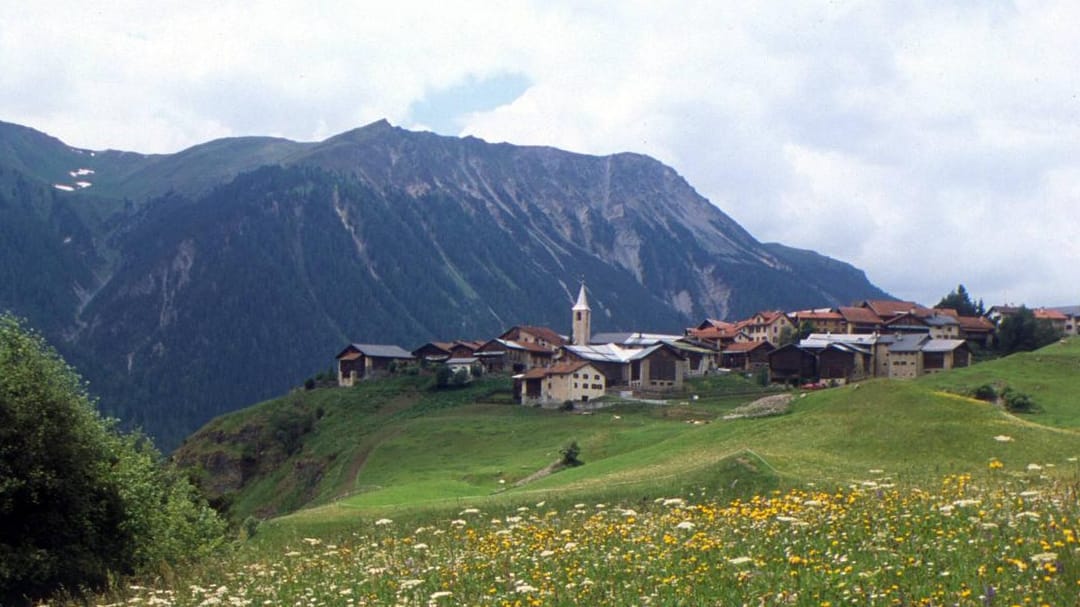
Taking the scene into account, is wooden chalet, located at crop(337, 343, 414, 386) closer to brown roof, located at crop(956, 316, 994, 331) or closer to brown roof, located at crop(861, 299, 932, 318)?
brown roof, located at crop(861, 299, 932, 318)

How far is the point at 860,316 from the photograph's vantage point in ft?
449

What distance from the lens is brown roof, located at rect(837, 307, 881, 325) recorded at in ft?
443

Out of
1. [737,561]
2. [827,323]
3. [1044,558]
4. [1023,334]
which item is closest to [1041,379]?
[1023,334]

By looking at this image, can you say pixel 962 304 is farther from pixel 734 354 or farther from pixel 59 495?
→ pixel 59 495

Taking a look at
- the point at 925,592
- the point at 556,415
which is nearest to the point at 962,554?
the point at 925,592

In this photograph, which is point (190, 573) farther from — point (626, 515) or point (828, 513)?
point (828, 513)

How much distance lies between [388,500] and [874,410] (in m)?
24.2

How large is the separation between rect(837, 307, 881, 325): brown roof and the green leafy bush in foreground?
11715cm

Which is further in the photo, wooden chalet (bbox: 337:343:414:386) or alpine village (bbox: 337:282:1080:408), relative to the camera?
wooden chalet (bbox: 337:343:414:386)

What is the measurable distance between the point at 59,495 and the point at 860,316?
4863 inches

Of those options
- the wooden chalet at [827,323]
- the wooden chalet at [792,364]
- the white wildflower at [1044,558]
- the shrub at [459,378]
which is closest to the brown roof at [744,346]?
the wooden chalet at [827,323]

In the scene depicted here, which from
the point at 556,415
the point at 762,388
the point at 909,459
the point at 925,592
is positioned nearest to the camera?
the point at 925,592

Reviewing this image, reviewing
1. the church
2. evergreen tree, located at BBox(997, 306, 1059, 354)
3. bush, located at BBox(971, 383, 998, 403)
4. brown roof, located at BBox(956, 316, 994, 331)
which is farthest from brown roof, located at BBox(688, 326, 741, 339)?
bush, located at BBox(971, 383, 998, 403)

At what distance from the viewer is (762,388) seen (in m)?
110
